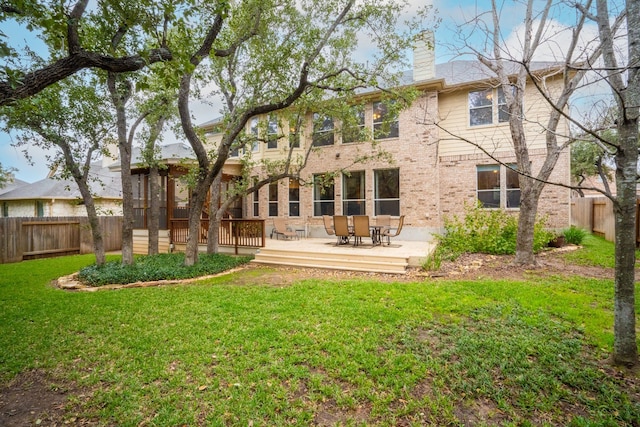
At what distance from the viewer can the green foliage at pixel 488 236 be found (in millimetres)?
9078

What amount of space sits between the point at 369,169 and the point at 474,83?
201 inches

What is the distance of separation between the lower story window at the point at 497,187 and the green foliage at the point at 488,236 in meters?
1.81

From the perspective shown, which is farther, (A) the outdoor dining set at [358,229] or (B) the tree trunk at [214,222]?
(B) the tree trunk at [214,222]

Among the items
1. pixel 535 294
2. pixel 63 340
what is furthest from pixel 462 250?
pixel 63 340

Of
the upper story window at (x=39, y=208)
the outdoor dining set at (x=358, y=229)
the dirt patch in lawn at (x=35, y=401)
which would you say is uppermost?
the upper story window at (x=39, y=208)

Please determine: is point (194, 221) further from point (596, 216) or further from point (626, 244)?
point (596, 216)

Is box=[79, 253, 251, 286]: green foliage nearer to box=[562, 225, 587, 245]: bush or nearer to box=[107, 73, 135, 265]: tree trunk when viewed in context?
box=[107, 73, 135, 265]: tree trunk

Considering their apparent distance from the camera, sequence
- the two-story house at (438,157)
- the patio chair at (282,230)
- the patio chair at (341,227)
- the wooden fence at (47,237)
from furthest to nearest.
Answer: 1. the patio chair at (282,230)
2. the two-story house at (438,157)
3. the wooden fence at (47,237)
4. the patio chair at (341,227)

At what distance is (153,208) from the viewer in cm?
1024

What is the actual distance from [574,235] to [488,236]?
356cm

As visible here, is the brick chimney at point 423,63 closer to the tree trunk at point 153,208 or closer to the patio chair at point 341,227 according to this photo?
the patio chair at point 341,227

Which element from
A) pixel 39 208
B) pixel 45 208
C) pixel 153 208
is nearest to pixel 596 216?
pixel 153 208

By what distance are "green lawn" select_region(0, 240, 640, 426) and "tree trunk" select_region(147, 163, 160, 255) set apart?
16.4ft

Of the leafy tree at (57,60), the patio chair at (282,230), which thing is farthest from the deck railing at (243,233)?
the leafy tree at (57,60)
